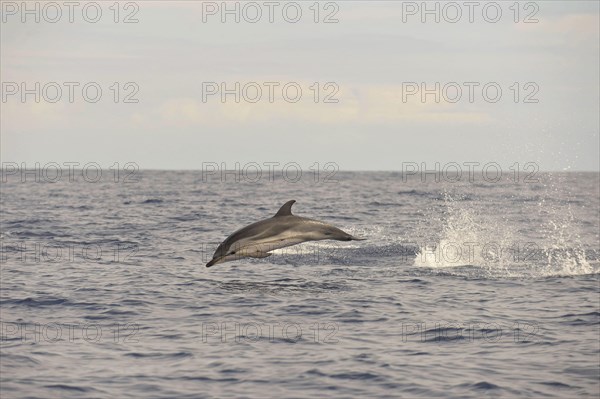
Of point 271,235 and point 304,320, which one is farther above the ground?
point 271,235

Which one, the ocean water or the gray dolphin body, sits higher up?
the gray dolphin body

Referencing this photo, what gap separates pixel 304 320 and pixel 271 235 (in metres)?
3.03

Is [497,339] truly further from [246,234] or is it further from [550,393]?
[246,234]

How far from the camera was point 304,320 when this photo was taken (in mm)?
15039

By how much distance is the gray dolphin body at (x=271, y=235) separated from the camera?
17.3 meters

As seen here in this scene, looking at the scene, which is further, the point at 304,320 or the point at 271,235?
the point at 271,235

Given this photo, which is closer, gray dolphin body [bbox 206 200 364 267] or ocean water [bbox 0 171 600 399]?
ocean water [bbox 0 171 600 399]

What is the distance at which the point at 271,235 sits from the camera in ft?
58.1

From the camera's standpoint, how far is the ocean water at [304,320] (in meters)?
11.2

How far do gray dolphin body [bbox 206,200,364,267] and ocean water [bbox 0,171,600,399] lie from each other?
90cm

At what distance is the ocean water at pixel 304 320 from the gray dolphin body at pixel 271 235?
900 millimetres

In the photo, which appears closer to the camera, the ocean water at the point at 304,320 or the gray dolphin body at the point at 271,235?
the ocean water at the point at 304,320

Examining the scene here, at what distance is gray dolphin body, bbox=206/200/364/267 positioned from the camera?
17266mm

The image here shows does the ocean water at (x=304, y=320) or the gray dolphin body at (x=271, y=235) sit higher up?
the gray dolphin body at (x=271, y=235)
